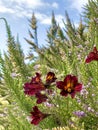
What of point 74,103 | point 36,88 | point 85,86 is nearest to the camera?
point 36,88

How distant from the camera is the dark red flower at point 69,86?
2592mm

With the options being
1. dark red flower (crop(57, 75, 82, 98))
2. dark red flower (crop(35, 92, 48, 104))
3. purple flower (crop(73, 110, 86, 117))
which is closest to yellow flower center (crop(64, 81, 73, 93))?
dark red flower (crop(57, 75, 82, 98))

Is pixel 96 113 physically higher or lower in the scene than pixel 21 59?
lower

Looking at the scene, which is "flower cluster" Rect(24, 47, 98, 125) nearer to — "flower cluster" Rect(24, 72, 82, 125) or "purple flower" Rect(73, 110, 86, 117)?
"flower cluster" Rect(24, 72, 82, 125)

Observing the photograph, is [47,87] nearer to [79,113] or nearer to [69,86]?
[69,86]

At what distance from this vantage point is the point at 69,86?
103 inches

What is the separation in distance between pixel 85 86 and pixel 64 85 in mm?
782

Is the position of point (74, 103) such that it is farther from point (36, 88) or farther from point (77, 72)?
point (77, 72)

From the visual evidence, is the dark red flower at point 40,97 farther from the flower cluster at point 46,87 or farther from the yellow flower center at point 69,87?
the yellow flower center at point 69,87

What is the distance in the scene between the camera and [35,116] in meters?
2.68

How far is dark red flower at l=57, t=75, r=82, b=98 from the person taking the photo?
2592 millimetres

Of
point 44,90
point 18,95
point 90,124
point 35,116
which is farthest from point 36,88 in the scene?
point 90,124

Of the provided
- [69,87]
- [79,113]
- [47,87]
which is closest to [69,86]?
[69,87]

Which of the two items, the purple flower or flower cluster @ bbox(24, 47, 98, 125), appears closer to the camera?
flower cluster @ bbox(24, 47, 98, 125)
